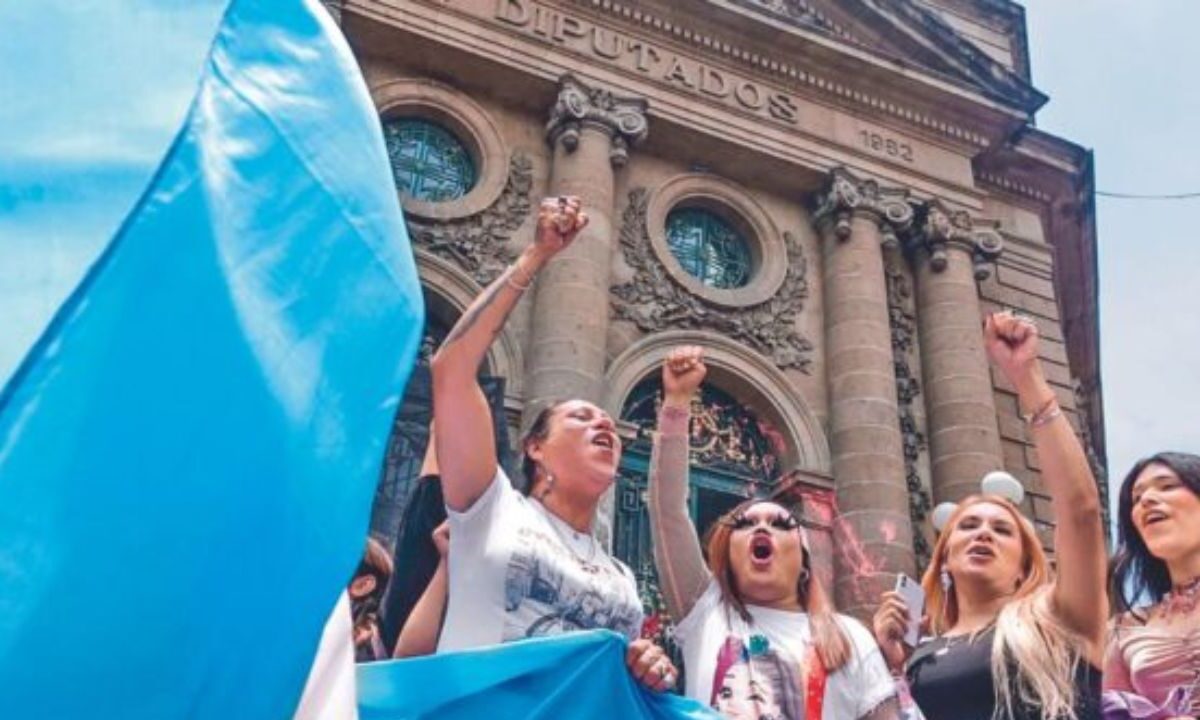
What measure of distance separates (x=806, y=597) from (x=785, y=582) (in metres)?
0.16

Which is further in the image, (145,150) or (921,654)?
(921,654)

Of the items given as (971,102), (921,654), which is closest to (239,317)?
(921,654)

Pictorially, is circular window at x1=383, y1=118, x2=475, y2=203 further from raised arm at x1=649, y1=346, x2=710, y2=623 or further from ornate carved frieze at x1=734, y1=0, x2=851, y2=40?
raised arm at x1=649, y1=346, x2=710, y2=623

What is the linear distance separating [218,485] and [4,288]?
37 cm

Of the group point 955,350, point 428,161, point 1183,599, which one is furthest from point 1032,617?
point 955,350

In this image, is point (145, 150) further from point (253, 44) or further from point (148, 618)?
point (148, 618)

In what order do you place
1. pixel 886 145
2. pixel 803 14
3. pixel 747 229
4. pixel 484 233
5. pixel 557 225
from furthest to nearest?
pixel 803 14 < pixel 886 145 < pixel 747 229 < pixel 484 233 < pixel 557 225

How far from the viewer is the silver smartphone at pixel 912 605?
4125mm

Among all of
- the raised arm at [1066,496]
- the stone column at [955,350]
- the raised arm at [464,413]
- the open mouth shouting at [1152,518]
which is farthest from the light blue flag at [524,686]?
the stone column at [955,350]

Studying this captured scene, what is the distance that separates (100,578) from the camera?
4.25 ft

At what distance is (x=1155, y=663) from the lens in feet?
9.45

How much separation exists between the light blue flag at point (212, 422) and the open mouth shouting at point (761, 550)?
7.05 ft

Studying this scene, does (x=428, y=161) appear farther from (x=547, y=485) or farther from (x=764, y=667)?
(x=764, y=667)

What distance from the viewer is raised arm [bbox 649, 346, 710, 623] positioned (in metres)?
3.65
